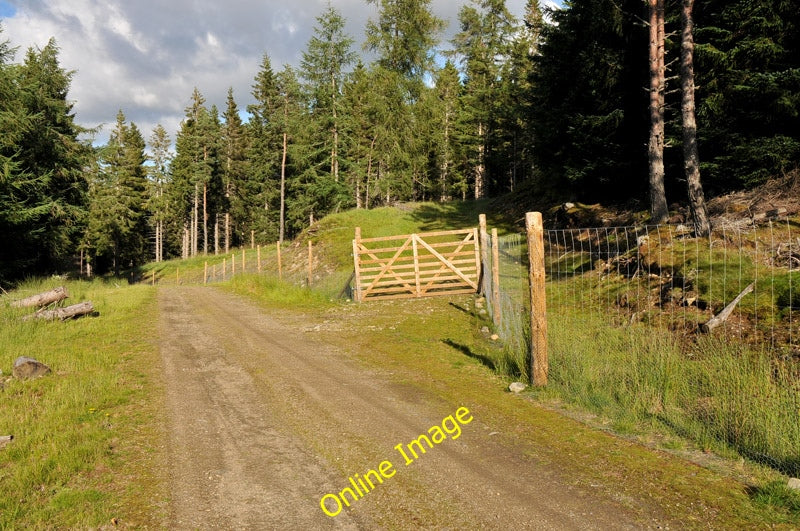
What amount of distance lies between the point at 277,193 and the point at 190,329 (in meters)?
37.5

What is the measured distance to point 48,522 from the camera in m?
3.32

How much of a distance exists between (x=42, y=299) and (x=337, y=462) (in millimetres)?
12286

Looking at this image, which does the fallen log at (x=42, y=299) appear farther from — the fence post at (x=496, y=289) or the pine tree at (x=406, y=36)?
the pine tree at (x=406, y=36)

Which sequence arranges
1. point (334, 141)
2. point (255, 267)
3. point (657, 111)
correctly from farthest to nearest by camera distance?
point (334, 141) → point (255, 267) → point (657, 111)

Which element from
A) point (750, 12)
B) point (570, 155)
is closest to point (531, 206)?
point (570, 155)

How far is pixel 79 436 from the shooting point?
4754mm

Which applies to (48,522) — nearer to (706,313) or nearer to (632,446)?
(632,446)

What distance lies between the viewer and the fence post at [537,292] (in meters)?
6.22

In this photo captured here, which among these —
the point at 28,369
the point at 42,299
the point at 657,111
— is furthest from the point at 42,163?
the point at 657,111

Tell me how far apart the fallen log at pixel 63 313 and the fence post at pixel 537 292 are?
37.3 ft

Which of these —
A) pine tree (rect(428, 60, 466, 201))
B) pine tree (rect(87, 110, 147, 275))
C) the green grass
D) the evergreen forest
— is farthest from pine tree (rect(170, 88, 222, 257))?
the green grass

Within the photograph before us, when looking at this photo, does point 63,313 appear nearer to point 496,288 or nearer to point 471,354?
point 471,354

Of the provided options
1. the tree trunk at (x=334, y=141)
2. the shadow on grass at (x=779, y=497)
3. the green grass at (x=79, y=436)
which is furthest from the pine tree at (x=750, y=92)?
the tree trunk at (x=334, y=141)

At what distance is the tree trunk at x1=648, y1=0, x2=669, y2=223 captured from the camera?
514 inches
